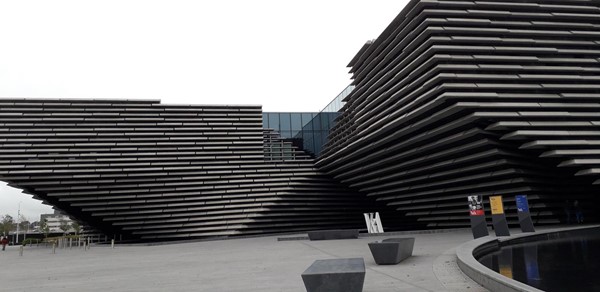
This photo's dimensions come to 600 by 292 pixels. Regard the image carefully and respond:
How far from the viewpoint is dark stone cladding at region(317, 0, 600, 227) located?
672 inches

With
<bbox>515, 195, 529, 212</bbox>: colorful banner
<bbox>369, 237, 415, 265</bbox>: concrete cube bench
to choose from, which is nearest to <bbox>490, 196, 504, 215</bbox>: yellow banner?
<bbox>515, 195, 529, 212</bbox>: colorful banner

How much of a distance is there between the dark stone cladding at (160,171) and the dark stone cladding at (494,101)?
29.5ft

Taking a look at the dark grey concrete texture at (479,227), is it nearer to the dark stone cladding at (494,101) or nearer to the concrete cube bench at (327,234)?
the dark stone cladding at (494,101)

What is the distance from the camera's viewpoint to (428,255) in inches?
409

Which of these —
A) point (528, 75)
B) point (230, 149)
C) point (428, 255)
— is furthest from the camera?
point (230, 149)

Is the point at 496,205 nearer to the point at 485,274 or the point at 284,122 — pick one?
the point at 485,274

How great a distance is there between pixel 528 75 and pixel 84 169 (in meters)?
25.5

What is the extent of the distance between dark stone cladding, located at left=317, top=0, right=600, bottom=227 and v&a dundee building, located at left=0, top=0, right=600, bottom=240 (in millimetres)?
79

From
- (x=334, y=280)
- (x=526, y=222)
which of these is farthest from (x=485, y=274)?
(x=526, y=222)

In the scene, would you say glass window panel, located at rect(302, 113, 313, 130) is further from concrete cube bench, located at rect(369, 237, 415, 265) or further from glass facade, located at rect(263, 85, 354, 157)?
concrete cube bench, located at rect(369, 237, 415, 265)

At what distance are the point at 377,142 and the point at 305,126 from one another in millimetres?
13102

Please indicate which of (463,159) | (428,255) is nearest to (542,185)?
(463,159)

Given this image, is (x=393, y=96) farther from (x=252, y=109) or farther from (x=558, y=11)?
(x=252, y=109)

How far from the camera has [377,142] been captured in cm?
2225
